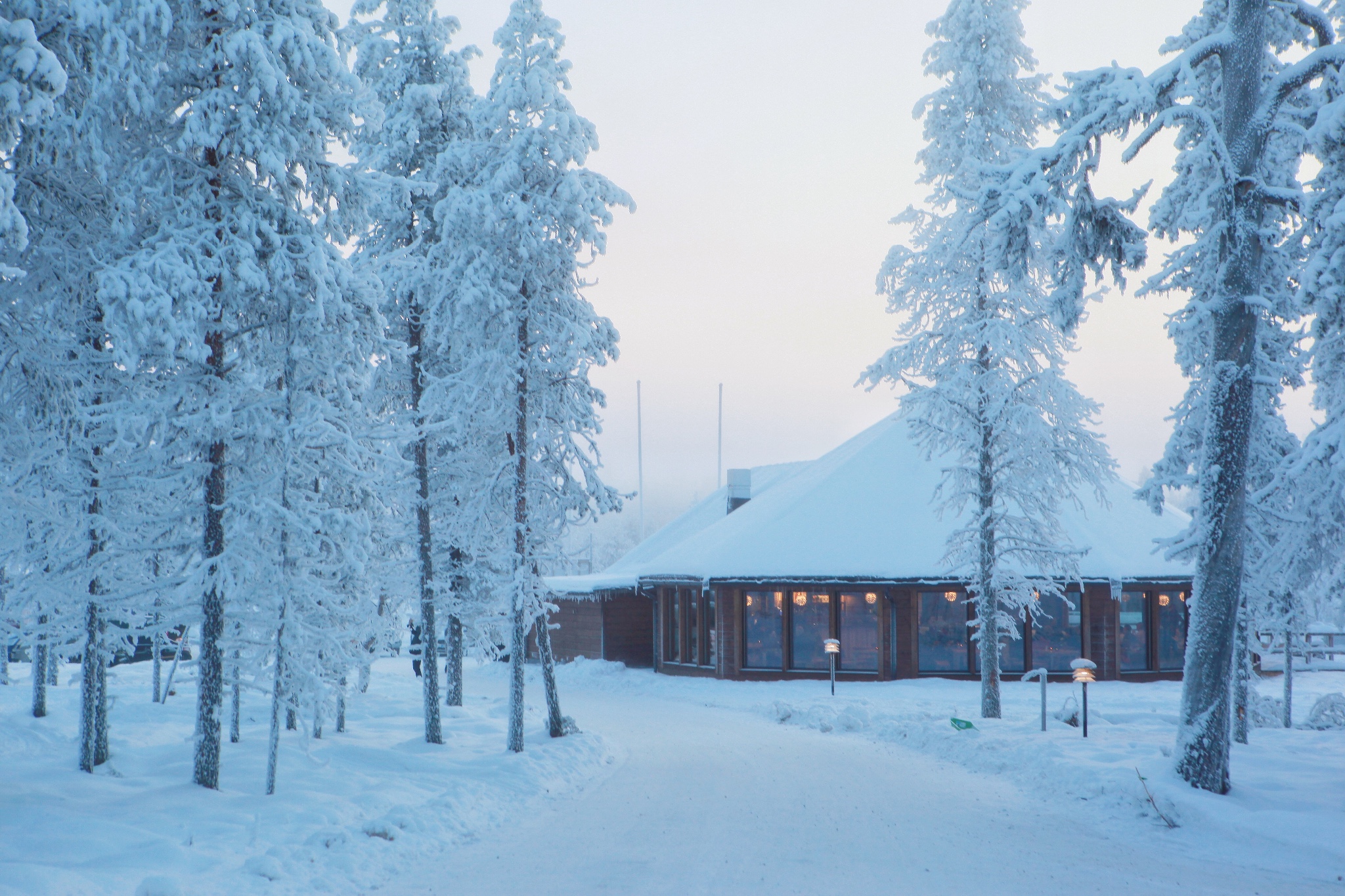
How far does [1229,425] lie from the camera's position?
11383 mm

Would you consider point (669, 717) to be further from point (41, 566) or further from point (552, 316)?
point (41, 566)

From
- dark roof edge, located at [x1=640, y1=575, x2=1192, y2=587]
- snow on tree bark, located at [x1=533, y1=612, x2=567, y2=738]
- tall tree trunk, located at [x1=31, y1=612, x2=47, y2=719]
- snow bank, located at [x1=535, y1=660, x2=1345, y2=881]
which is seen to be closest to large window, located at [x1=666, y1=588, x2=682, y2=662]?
dark roof edge, located at [x1=640, y1=575, x2=1192, y2=587]

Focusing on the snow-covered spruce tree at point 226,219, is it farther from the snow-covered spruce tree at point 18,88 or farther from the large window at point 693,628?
the large window at point 693,628

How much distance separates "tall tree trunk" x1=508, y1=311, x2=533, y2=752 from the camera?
49.4ft

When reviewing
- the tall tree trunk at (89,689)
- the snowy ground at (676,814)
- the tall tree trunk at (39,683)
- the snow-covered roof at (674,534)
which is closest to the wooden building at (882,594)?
the snow-covered roof at (674,534)

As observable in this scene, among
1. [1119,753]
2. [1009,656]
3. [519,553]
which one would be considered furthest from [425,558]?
[1009,656]

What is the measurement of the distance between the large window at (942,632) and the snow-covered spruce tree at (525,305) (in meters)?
13.3

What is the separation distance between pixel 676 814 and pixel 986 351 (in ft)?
38.6

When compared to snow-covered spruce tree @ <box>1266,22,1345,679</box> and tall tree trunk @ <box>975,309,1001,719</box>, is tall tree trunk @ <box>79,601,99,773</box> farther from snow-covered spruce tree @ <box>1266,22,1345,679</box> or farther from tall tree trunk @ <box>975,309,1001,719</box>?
snow-covered spruce tree @ <box>1266,22,1345,679</box>

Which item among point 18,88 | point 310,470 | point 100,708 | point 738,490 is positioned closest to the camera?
point 18,88

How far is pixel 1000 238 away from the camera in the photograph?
11828 mm

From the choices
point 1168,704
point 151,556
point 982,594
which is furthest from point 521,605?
point 1168,704

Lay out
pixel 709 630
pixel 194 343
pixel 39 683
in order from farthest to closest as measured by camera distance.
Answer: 1. pixel 709 630
2. pixel 39 683
3. pixel 194 343

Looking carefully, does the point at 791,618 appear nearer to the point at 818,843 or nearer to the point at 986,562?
the point at 986,562
